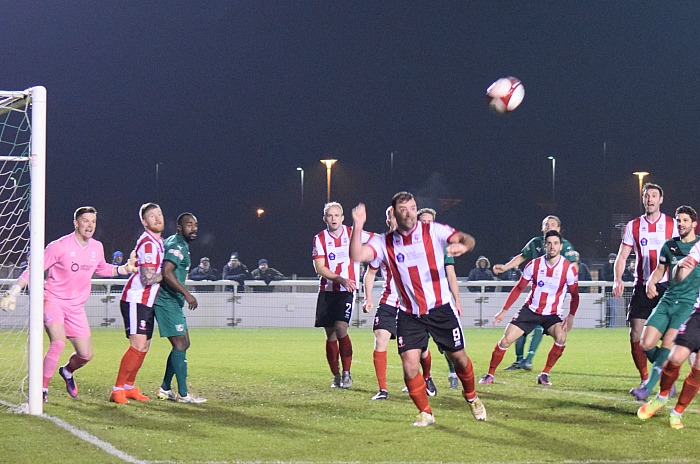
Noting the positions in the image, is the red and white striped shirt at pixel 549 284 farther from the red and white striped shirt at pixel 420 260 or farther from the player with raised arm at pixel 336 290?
the red and white striped shirt at pixel 420 260

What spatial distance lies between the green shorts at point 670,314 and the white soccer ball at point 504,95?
3656 millimetres

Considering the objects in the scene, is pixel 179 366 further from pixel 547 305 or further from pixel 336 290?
pixel 547 305

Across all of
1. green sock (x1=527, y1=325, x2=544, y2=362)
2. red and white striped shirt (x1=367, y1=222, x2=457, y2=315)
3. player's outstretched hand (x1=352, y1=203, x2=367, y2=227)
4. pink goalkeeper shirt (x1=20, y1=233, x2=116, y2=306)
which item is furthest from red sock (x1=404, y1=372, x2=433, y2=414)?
green sock (x1=527, y1=325, x2=544, y2=362)

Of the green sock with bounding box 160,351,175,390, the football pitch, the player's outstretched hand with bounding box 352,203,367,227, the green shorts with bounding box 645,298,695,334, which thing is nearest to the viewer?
the football pitch

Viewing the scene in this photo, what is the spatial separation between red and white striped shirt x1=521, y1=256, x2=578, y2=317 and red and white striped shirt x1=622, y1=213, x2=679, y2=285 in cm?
110

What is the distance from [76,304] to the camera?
938 cm

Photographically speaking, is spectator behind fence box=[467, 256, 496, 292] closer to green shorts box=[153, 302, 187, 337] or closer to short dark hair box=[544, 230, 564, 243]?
short dark hair box=[544, 230, 564, 243]

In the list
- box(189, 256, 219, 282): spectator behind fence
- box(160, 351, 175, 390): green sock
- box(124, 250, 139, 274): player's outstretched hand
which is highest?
box(124, 250, 139, 274): player's outstretched hand

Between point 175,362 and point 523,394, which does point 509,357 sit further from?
point 175,362

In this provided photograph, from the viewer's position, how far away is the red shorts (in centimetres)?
915

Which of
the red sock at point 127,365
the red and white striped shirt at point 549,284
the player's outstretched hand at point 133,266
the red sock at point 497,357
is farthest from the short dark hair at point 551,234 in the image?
the red sock at point 127,365

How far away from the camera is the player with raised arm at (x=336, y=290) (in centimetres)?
1079

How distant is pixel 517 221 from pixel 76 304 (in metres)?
53.3

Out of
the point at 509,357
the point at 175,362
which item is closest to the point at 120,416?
the point at 175,362
